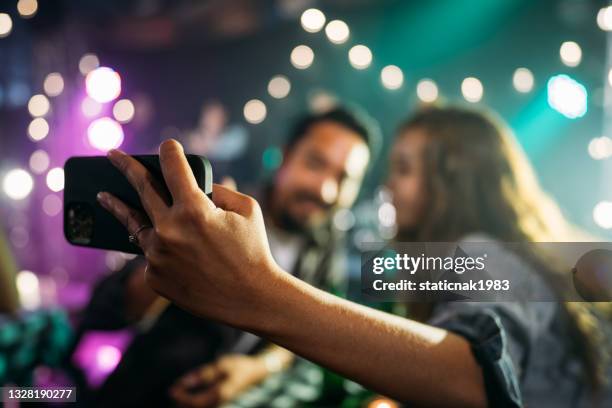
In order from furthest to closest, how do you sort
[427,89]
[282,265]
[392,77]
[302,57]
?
[302,57] < [392,77] < [427,89] < [282,265]

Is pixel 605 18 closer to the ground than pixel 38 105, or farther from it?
farther from it

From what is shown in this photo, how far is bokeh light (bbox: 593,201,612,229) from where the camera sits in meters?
3.96

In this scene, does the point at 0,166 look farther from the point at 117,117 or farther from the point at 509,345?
the point at 509,345

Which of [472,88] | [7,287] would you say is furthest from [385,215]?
[7,287]

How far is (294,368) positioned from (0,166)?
3.81 metres

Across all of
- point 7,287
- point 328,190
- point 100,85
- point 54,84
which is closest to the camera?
point 7,287

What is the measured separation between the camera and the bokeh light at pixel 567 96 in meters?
3.84

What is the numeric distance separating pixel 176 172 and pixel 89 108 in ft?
14.7

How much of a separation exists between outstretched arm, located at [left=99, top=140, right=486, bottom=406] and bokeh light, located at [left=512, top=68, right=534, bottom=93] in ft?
13.8

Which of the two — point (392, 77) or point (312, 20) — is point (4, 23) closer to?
point (312, 20)

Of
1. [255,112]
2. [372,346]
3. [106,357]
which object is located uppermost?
[255,112]

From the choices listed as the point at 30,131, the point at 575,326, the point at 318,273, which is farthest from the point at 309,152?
the point at 30,131

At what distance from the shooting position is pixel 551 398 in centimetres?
108

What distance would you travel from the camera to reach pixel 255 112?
213 inches
